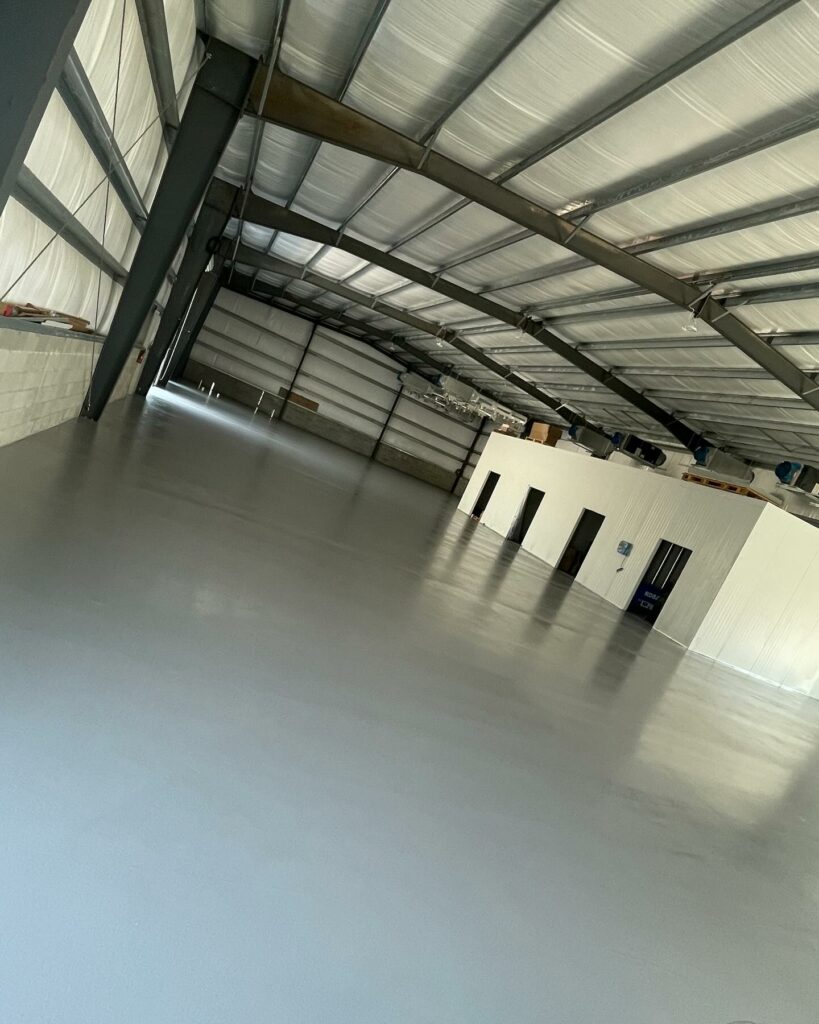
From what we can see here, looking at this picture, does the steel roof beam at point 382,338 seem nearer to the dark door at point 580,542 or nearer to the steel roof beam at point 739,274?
the dark door at point 580,542

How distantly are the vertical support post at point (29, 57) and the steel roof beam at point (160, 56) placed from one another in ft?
14.6

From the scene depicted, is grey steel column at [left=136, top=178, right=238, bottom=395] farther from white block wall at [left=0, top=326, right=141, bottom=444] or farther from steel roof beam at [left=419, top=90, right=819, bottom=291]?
white block wall at [left=0, top=326, right=141, bottom=444]

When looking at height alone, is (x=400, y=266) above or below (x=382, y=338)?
above

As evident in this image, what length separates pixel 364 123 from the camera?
42.0 ft

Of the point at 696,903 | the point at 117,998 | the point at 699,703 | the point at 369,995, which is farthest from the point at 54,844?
the point at 699,703

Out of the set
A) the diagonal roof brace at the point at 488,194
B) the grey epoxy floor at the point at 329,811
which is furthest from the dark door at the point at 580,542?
the grey epoxy floor at the point at 329,811

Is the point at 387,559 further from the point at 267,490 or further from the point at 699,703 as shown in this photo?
the point at 699,703

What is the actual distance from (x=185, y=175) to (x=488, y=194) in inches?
204

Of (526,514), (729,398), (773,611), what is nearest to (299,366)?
(526,514)

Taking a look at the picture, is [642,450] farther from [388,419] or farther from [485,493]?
[388,419]

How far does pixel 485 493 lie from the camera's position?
3550 cm

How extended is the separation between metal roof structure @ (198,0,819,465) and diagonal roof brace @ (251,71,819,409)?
3cm

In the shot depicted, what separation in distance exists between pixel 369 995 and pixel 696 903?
2.88m

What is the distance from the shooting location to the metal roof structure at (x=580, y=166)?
8758 millimetres
